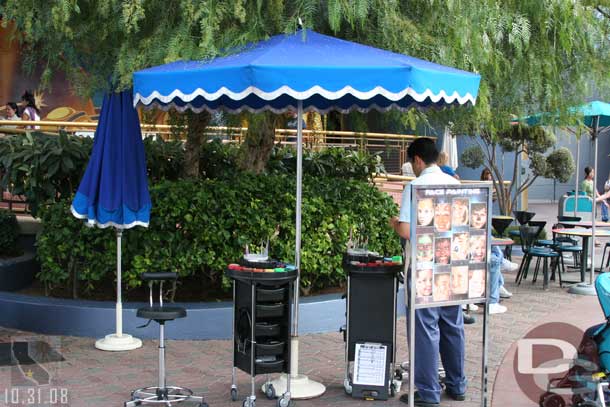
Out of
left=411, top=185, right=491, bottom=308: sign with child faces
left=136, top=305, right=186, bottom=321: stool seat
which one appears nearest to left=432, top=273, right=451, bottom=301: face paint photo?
left=411, top=185, right=491, bottom=308: sign with child faces

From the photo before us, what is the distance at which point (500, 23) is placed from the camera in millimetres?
8594

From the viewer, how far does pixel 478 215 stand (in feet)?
18.7

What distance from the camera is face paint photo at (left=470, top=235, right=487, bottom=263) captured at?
5.69 metres

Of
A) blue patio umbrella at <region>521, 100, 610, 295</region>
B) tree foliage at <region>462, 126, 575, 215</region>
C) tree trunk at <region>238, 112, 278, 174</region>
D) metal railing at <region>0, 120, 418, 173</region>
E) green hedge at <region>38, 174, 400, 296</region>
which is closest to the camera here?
green hedge at <region>38, 174, 400, 296</region>

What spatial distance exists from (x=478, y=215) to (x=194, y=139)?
4.92m

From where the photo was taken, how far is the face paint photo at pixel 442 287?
5.53m

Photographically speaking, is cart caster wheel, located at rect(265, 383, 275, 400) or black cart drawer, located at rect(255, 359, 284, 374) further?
cart caster wheel, located at rect(265, 383, 275, 400)

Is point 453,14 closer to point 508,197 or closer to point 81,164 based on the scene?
point 81,164

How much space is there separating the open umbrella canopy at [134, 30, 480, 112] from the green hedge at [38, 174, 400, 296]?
242 centimetres

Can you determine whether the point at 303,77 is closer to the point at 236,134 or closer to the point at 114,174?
the point at 114,174

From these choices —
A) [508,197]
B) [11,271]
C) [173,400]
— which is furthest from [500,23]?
[508,197]

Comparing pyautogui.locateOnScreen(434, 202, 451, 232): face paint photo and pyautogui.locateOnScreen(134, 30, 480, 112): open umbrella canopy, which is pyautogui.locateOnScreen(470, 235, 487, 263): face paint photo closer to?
pyautogui.locateOnScreen(434, 202, 451, 232): face paint photo

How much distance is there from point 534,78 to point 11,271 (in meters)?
6.41

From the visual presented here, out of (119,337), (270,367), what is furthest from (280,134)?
(270,367)
